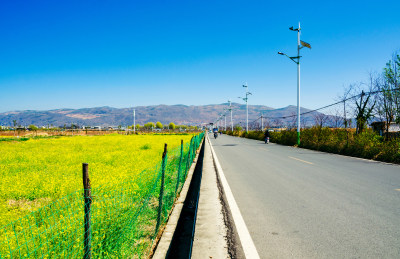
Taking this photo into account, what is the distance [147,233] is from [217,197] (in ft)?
8.25

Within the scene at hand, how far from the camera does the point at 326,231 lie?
13.1 ft

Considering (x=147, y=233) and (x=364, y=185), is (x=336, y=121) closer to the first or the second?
(x=364, y=185)

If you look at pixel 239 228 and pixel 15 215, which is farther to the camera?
pixel 15 215

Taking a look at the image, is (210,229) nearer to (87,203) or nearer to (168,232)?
(168,232)

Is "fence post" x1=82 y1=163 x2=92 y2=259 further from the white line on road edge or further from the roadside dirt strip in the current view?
the white line on road edge

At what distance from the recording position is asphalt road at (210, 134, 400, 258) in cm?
344

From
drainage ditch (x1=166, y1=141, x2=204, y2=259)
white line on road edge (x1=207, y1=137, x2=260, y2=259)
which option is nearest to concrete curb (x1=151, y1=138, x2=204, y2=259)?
drainage ditch (x1=166, y1=141, x2=204, y2=259)

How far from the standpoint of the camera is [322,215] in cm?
473

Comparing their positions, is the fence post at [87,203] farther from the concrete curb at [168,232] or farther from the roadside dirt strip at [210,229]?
the roadside dirt strip at [210,229]

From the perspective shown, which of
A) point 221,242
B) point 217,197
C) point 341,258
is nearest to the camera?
point 341,258

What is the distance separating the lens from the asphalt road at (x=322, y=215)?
3.44 meters

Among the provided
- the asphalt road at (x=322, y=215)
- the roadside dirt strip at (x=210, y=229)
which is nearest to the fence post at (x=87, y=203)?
the roadside dirt strip at (x=210, y=229)

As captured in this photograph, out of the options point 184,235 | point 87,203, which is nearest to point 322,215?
point 184,235

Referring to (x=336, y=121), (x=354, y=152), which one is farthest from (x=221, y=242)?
(x=336, y=121)
